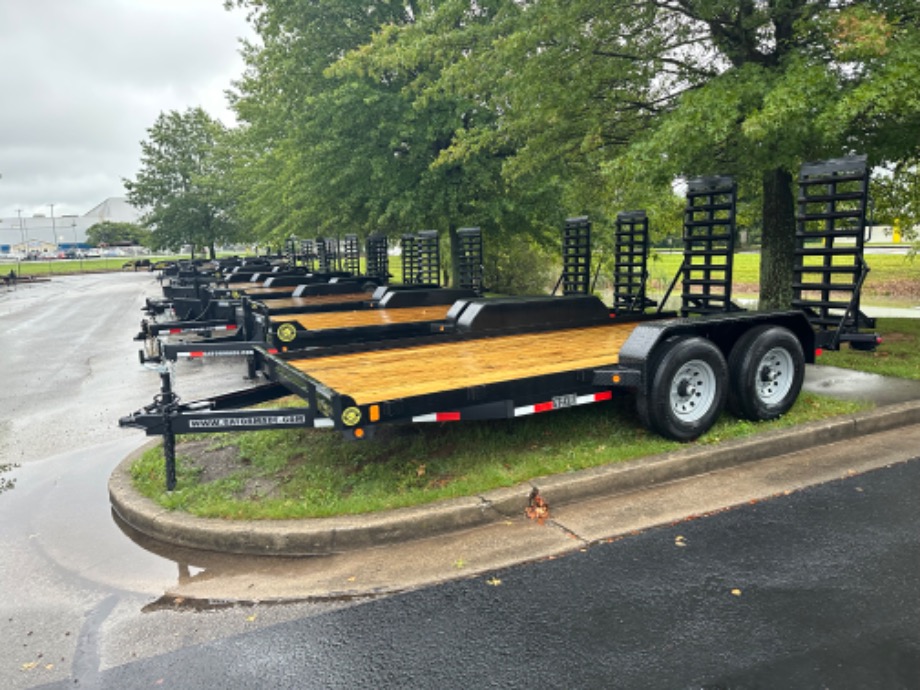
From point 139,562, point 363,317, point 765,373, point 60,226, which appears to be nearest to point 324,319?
point 363,317

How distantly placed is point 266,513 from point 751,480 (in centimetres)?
356

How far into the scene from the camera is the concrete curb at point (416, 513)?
14.4 ft

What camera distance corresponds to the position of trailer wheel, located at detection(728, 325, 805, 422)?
598cm

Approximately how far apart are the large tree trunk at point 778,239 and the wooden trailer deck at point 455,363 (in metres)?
4.24

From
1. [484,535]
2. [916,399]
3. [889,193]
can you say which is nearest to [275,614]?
[484,535]

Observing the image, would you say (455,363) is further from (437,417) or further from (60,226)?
(60,226)

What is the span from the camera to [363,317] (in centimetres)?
933

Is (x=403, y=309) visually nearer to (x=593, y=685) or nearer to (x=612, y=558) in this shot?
(x=612, y=558)

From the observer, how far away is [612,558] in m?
4.10

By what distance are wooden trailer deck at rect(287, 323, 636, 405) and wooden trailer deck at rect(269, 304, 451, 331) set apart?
1.75 m

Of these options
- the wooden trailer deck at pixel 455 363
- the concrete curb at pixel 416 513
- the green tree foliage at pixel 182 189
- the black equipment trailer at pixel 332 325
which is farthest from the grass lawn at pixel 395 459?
the green tree foliage at pixel 182 189

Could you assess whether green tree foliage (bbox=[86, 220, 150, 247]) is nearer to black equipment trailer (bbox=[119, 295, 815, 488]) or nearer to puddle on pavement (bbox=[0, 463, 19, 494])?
puddle on pavement (bbox=[0, 463, 19, 494])

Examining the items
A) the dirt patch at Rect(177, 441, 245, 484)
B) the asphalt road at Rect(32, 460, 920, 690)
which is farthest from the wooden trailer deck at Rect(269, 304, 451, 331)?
the asphalt road at Rect(32, 460, 920, 690)

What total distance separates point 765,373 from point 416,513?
360 centimetres
